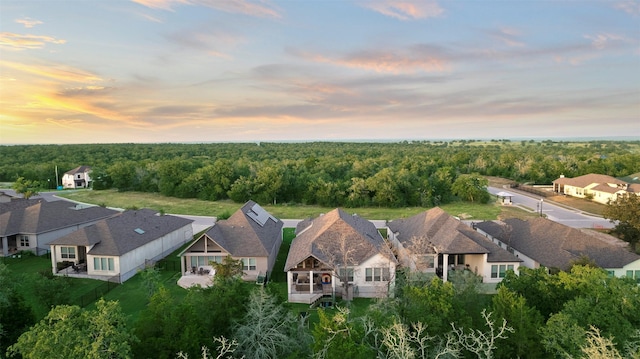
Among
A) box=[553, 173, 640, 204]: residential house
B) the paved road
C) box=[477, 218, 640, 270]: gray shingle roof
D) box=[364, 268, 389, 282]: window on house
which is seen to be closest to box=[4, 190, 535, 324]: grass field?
box=[364, 268, 389, 282]: window on house

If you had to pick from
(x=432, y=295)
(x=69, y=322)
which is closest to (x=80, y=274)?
(x=69, y=322)

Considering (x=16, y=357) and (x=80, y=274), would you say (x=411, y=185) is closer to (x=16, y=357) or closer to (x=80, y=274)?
(x=80, y=274)

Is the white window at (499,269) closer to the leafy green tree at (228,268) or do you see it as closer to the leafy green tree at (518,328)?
the leafy green tree at (518,328)

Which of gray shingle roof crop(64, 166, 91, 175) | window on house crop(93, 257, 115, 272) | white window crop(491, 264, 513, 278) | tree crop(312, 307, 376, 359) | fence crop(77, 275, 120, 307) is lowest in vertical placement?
fence crop(77, 275, 120, 307)

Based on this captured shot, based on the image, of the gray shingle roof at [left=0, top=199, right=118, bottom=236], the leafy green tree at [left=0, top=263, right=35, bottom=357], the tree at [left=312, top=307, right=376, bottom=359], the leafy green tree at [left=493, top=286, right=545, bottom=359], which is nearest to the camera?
the tree at [left=312, top=307, right=376, bottom=359]

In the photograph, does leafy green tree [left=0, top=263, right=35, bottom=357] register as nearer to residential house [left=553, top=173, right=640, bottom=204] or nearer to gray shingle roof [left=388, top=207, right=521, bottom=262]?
gray shingle roof [left=388, top=207, right=521, bottom=262]

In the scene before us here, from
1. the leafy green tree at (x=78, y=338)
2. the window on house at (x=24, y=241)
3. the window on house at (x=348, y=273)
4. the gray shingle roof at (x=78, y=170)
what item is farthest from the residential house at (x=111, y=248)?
the gray shingle roof at (x=78, y=170)
